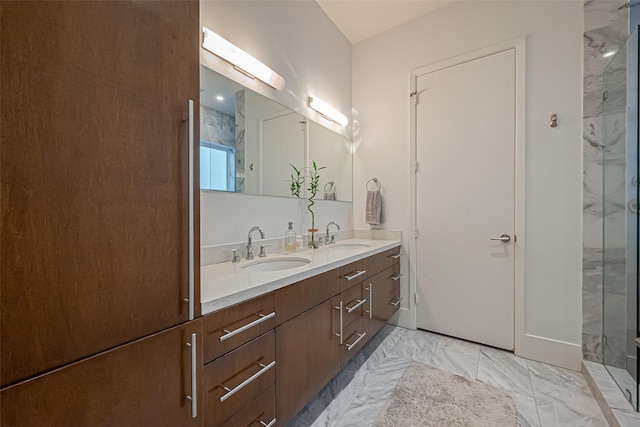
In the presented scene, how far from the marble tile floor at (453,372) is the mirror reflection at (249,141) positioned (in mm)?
1354

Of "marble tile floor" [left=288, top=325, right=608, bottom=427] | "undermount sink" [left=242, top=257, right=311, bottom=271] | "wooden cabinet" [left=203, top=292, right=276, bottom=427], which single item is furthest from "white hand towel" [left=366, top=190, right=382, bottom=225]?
"wooden cabinet" [left=203, top=292, right=276, bottom=427]

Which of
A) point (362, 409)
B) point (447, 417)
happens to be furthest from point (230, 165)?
point (447, 417)

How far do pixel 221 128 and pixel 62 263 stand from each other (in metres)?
1.16

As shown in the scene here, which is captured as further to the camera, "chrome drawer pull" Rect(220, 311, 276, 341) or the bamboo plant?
the bamboo plant

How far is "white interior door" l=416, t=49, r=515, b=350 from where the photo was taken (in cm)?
216

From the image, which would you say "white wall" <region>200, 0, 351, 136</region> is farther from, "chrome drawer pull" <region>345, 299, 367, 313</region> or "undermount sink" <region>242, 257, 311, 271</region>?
"chrome drawer pull" <region>345, 299, 367, 313</region>

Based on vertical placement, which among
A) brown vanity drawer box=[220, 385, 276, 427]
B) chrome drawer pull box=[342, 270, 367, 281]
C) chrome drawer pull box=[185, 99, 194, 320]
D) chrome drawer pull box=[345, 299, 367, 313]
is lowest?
brown vanity drawer box=[220, 385, 276, 427]

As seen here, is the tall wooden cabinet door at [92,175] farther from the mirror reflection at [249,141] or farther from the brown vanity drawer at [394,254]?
the brown vanity drawer at [394,254]

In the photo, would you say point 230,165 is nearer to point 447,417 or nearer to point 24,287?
point 24,287

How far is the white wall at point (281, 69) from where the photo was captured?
1566mm

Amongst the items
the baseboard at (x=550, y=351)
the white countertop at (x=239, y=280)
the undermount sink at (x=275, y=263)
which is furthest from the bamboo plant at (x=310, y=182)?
the baseboard at (x=550, y=351)

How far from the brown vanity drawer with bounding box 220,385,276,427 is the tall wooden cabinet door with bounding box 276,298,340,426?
0.12 ft

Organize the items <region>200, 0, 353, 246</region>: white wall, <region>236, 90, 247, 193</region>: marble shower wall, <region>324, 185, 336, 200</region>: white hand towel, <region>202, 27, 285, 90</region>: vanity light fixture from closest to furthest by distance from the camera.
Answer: <region>202, 27, 285, 90</region>: vanity light fixture, <region>200, 0, 353, 246</region>: white wall, <region>236, 90, 247, 193</region>: marble shower wall, <region>324, 185, 336, 200</region>: white hand towel

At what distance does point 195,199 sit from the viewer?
85 centimetres
